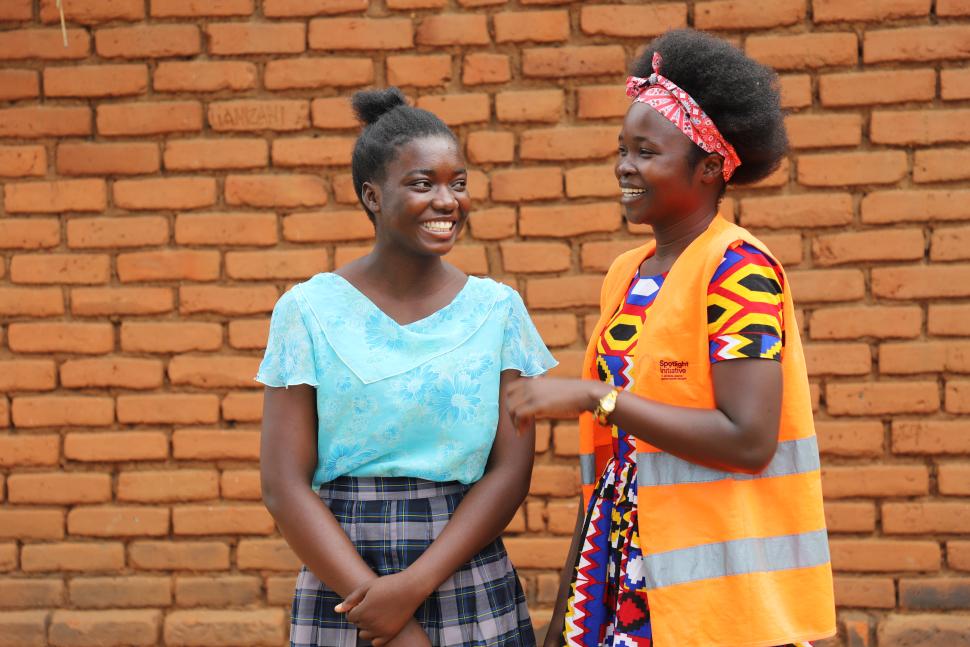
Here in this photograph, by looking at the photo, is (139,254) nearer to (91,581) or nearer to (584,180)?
(91,581)

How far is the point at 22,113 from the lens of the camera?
12.8 ft

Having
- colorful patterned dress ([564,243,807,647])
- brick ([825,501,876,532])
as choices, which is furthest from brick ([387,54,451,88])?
brick ([825,501,876,532])

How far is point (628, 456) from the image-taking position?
2.37m

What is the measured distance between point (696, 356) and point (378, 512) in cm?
80

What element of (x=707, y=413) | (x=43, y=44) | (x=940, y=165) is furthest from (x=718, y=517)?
(x=43, y=44)

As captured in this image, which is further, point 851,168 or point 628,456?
point 851,168

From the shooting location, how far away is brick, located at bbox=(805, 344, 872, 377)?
372 cm

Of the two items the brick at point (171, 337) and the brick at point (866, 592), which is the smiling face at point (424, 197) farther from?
the brick at point (866, 592)

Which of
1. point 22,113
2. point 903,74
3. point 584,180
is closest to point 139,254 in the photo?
point 22,113

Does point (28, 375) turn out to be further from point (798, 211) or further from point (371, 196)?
point (798, 211)

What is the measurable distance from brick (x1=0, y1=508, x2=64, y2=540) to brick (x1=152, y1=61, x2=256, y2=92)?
1577 millimetres

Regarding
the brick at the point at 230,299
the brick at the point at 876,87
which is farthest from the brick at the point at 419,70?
the brick at the point at 876,87

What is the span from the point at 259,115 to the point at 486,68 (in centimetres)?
82

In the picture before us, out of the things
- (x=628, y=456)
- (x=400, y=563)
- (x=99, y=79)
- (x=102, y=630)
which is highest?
(x=99, y=79)
